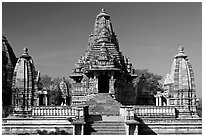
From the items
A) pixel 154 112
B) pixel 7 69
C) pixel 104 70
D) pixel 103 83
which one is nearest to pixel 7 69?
pixel 7 69

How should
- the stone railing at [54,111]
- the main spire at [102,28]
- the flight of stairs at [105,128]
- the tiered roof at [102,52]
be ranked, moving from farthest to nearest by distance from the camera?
the main spire at [102,28] → the tiered roof at [102,52] → the stone railing at [54,111] → the flight of stairs at [105,128]

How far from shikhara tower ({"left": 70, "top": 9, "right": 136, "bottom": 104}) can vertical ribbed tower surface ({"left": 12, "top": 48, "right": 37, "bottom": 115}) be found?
16.4 ft

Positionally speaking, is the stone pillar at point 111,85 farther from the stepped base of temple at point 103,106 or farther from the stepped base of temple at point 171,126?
the stepped base of temple at point 171,126

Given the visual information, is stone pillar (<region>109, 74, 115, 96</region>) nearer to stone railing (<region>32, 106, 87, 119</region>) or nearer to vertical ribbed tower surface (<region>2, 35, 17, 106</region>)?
stone railing (<region>32, 106, 87, 119</region>)

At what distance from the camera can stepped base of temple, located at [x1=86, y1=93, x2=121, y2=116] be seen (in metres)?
15.0

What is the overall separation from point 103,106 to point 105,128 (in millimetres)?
3703

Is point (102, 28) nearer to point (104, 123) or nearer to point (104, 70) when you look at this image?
point (104, 70)

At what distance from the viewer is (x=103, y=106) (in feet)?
50.8

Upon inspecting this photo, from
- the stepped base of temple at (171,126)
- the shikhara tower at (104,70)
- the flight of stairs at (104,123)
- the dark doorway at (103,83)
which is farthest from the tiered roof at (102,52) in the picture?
the stepped base of temple at (171,126)

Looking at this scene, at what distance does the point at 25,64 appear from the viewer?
15.1 m

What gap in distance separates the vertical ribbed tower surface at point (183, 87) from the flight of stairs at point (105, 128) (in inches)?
168

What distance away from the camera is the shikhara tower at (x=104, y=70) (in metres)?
18.7

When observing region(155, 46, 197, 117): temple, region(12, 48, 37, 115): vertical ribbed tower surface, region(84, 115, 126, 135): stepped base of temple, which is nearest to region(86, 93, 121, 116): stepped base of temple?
region(84, 115, 126, 135): stepped base of temple

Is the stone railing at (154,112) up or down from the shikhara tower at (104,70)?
down
